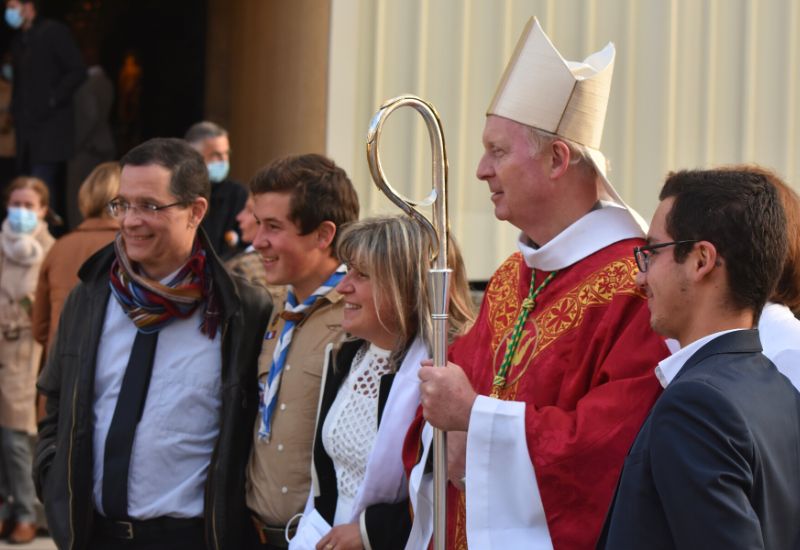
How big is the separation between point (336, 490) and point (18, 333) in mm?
3725

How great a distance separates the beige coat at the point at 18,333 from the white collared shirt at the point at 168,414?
3.06 metres

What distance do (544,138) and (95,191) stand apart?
3292mm

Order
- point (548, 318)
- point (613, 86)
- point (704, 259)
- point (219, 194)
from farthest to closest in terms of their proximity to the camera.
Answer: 1. point (219, 194)
2. point (613, 86)
3. point (548, 318)
4. point (704, 259)

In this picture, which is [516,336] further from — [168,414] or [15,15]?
[15,15]

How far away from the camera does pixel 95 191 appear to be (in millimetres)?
5887

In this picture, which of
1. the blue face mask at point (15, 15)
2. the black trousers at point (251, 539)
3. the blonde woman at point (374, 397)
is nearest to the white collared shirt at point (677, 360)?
the blonde woman at point (374, 397)

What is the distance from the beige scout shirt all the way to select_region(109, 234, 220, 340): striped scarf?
0.98 feet

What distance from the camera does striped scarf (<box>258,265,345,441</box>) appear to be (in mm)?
3670

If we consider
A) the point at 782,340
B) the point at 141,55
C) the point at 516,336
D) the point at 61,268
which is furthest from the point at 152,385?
the point at 141,55

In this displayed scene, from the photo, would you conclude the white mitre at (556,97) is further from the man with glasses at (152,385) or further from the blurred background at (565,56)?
the blurred background at (565,56)

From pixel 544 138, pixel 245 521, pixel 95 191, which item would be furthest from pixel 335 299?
pixel 95 191

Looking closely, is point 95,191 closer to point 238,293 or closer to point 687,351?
point 238,293

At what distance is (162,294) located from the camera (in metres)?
3.71

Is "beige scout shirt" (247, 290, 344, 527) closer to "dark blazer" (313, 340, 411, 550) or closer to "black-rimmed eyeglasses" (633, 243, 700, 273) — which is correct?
"dark blazer" (313, 340, 411, 550)
